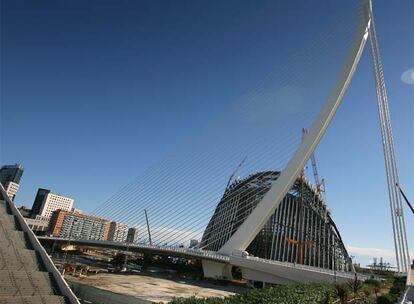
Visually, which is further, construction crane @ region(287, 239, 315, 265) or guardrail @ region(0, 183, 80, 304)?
construction crane @ region(287, 239, 315, 265)

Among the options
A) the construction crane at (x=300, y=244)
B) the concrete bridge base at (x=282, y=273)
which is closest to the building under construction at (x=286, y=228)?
the construction crane at (x=300, y=244)

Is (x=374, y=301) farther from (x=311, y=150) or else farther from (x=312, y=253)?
(x=312, y=253)

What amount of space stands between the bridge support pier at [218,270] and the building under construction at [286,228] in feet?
53.0

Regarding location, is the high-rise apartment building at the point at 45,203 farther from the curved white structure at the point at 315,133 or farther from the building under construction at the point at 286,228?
the curved white structure at the point at 315,133

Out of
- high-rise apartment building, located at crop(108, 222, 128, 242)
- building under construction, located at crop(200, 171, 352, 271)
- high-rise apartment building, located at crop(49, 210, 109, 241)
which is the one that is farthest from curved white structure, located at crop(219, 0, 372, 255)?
high-rise apartment building, located at crop(108, 222, 128, 242)

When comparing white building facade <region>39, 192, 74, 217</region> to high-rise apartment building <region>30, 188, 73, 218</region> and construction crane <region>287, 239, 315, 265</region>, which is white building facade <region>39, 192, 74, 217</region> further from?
construction crane <region>287, 239, 315, 265</region>

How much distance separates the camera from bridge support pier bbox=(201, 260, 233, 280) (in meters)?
41.3

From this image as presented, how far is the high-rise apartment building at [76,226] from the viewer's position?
118488 millimetres

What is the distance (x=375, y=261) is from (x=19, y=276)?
363ft

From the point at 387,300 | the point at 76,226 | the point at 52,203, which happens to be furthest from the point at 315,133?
the point at 52,203

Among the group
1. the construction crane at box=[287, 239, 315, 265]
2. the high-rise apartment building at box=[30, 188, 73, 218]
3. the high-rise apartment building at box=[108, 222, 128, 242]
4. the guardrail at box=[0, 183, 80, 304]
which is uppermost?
the high-rise apartment building at box=[30, 188, 73, 218]

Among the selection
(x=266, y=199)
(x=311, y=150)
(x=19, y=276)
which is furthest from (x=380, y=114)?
(x=19, y=276)

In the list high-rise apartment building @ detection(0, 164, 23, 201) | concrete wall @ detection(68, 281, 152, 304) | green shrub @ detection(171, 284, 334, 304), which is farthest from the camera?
high-rise apartment building @ detection(0, 164, 23, 201)

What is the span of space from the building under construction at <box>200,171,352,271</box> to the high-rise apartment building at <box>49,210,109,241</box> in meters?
63.7
